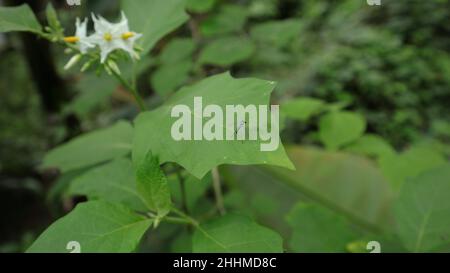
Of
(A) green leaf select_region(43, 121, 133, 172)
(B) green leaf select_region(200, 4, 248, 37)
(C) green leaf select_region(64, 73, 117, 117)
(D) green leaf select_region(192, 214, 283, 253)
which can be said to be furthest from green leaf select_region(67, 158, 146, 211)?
(B) green leaf select_region(200, 4, 248, 37)

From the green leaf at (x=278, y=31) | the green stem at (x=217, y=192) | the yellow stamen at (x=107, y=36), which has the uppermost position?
the green leaf at (x=278, y=31)

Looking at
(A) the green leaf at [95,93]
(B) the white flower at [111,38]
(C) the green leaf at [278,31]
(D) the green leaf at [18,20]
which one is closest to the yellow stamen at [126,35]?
(B) the white flower at [111,38]

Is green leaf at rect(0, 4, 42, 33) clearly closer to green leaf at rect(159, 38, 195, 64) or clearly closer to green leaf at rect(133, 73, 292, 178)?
green leaf at rect(133, 73, 292, 178)

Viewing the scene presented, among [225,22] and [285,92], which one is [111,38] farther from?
[285,92]

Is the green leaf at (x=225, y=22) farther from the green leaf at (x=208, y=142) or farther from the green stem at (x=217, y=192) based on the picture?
the green leaf at (x=208, y=142)

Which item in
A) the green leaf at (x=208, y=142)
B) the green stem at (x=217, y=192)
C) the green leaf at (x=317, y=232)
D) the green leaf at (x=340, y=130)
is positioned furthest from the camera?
the green leaf at (x=340, y=130)
